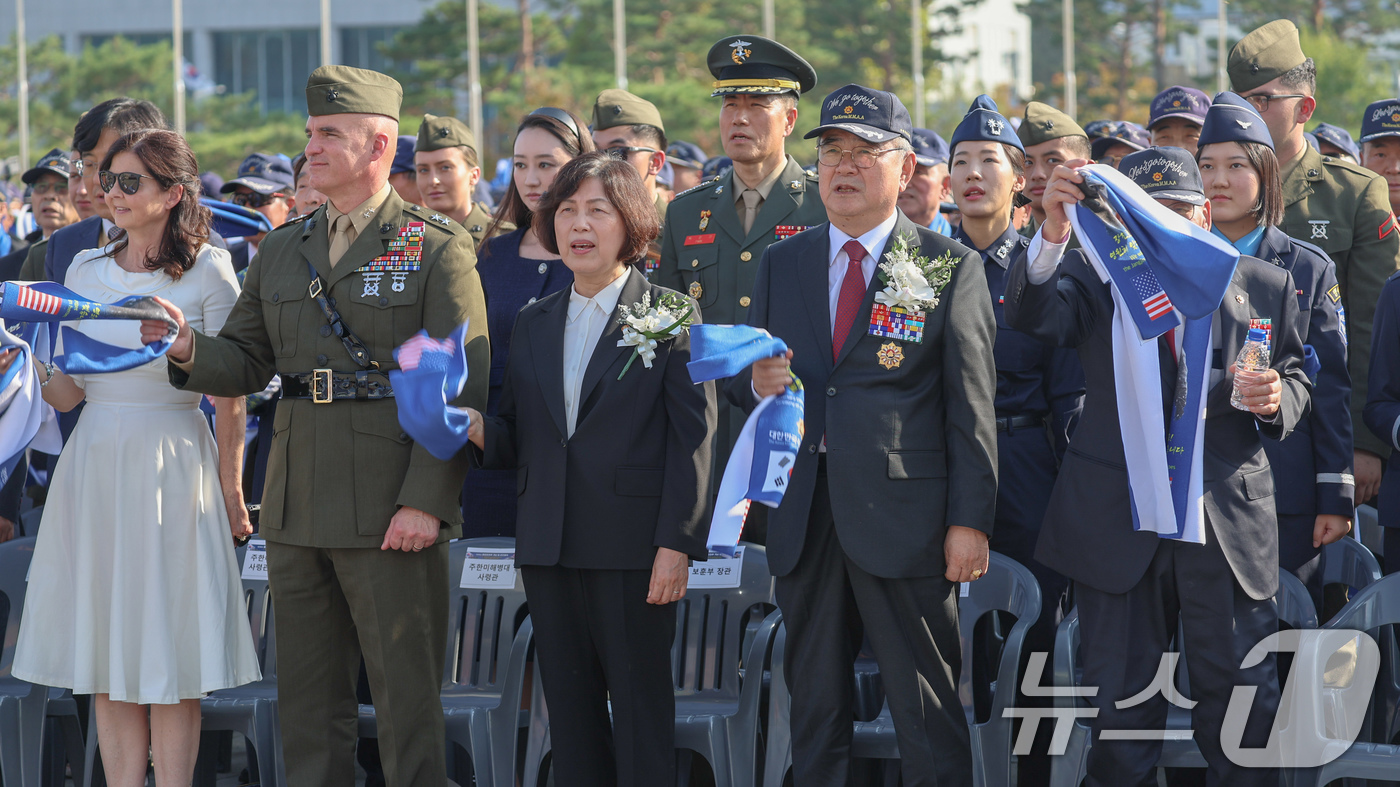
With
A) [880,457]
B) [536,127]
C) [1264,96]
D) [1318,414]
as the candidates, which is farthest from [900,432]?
[1264,96]

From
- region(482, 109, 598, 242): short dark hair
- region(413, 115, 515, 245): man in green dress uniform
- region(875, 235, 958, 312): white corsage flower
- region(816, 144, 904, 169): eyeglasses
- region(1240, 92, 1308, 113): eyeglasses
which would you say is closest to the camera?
region(875, 235, 958, 312): white corsage flower

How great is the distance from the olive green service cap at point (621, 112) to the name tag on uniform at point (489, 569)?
2.09 m

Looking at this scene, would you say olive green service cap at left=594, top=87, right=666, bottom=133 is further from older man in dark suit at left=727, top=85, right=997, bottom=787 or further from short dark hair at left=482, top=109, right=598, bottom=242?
older man in dark suit at left=727, top=85, right=997, bottom=787

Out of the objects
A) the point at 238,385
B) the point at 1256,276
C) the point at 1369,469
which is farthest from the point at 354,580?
the point at 1369,469

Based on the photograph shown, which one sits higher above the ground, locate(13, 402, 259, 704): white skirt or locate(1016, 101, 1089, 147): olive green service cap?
locate(1016, 101, 1089, 147): olive green service cap

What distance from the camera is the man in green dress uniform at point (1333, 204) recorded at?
16.3 ft

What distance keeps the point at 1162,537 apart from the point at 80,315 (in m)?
2.84

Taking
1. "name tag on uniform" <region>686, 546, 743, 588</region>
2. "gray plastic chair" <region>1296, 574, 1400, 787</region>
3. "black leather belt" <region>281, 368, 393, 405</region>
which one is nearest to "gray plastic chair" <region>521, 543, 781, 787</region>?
"name tag on uniform" <region>686, 546, 743, 588</region>

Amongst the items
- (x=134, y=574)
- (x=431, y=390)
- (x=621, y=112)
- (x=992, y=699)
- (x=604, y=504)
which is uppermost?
(x=621, y=112)

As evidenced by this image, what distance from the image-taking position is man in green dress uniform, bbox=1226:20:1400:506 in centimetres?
498

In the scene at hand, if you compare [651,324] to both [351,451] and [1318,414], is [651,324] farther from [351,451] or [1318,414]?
[1318,414]

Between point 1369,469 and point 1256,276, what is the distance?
51.3 inches

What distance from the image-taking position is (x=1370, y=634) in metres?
3.67

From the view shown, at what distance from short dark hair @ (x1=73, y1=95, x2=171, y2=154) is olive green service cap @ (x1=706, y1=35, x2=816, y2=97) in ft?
6.32
